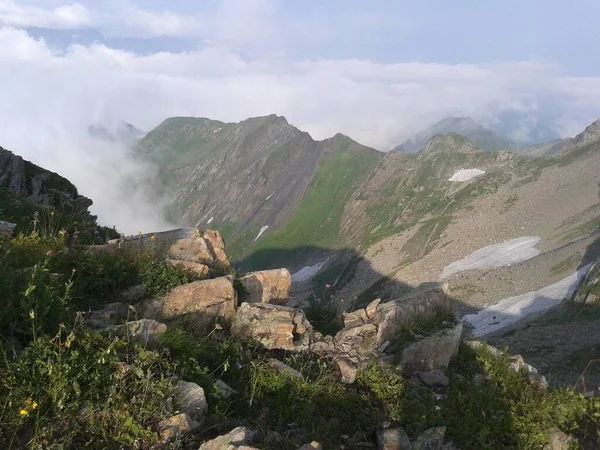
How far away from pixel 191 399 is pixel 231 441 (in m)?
0.78

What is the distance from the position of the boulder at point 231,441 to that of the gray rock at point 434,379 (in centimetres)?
407

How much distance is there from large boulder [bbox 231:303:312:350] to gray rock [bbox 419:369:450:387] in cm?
210

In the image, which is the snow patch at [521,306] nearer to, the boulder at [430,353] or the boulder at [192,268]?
the boulder at [430,353]

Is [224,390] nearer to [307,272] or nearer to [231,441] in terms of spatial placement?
[231,441]

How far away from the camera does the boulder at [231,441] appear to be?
4590 mm

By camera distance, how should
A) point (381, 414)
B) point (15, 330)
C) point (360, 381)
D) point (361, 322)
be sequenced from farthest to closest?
point (361, 322), point (360, 381), point (381, 414), point (15, 330)

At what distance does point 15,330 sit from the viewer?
513 cm

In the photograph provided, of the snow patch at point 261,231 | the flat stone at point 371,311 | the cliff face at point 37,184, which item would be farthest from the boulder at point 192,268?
the snow patch at point 261,231

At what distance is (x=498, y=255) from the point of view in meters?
69.6

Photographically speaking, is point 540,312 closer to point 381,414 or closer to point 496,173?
point 381,414

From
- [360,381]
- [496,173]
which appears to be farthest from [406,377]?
[496,173]

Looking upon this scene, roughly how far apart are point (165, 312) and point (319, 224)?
444 feet

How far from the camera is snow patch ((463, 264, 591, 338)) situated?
4369 centimetres

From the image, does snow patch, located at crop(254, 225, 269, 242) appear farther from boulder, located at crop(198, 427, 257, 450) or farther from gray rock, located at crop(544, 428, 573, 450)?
boulder, located at crop(198, 427, 257, 450)
